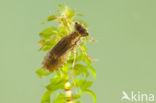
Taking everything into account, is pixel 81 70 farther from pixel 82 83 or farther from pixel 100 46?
pixel 100 46

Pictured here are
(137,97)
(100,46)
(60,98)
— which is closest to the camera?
(60,98)

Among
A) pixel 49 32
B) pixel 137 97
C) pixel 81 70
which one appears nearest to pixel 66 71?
pixel 81 70

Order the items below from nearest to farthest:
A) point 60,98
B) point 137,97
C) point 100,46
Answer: point 60,98, point 137,97, point 100,46

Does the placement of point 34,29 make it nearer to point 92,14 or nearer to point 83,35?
point 92,14

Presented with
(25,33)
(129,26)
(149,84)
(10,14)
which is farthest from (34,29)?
(149,84)

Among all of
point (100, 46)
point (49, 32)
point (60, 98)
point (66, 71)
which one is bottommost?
point (60, 98)

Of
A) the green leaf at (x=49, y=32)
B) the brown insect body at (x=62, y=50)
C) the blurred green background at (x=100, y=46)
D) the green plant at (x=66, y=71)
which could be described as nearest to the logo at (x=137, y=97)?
the blurred green background at (x=100, y=46)

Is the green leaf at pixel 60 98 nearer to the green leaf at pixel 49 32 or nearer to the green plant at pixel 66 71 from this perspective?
the green plant at pixel 66 71
